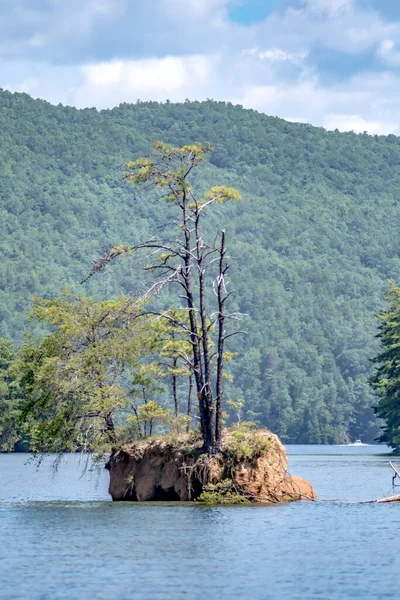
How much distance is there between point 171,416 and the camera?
50.7 metres

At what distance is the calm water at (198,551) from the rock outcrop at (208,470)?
3.34 feet


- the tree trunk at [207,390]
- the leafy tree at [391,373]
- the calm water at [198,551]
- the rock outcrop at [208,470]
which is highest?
the leafy tree at [391,373]

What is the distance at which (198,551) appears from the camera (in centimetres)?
3484

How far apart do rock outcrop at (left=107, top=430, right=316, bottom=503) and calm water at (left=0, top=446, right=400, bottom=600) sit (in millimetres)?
1019

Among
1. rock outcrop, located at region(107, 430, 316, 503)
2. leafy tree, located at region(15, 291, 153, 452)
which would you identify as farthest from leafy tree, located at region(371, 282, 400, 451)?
rock outcrop, located at region(107, 430, 316, 503)

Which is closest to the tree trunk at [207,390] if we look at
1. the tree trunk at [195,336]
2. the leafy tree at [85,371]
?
the tree trunk at [195,336]

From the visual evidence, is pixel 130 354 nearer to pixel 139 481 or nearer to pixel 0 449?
pixel 139 481

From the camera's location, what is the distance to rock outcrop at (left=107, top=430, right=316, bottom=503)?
45.3m

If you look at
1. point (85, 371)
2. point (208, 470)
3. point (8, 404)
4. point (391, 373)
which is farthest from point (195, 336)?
point (8, 404)

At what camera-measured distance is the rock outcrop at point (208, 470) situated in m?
45.3

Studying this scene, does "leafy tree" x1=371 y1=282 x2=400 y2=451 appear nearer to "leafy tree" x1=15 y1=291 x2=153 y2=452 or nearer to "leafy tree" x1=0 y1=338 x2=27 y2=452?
"leafy tree" x1=0 y1=338 x2=27 y2=452

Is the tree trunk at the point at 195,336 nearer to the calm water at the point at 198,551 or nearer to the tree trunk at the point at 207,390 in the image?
the tree trunk at the point at 207,390

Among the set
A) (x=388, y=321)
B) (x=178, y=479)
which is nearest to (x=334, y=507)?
(x=178, y=479)

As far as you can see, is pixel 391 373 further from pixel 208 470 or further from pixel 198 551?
pixel 198 551
